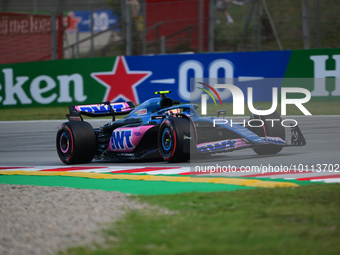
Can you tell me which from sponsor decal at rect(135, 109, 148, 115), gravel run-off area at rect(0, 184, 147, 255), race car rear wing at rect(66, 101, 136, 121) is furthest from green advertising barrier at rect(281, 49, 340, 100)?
gravel run-off area at rect(0, 184, 147, 255)

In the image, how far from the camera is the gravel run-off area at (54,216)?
3.25 m

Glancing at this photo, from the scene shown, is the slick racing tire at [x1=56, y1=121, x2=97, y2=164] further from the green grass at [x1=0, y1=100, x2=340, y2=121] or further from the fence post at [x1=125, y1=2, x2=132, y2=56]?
the fence post at [x1=125, y1=2, x2=132, y2=56]

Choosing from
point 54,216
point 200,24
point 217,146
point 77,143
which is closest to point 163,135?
point 217,146

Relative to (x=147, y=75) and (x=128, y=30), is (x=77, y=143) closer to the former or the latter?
(x=147, y=75)

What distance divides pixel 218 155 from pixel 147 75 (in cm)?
824

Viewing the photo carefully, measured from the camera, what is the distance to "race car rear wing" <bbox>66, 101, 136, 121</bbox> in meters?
8.57

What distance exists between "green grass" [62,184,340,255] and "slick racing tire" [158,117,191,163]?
215cm

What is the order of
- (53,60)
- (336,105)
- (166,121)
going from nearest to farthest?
(166,121)
(336,105)
(53,60)

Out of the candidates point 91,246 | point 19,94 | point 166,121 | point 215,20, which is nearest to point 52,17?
point 19,94

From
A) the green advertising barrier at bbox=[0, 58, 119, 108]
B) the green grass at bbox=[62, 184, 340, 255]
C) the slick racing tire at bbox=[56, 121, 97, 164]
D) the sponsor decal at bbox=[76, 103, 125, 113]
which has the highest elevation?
the green advertising barrier at bbox=[0, 58, 119, 108]

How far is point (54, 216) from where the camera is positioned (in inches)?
158

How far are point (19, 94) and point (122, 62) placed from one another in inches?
158

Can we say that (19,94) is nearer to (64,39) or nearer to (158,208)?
(64,39)

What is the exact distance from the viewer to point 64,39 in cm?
1802
